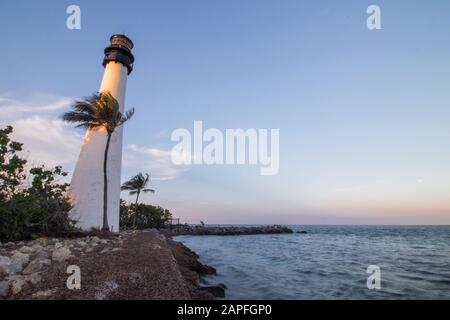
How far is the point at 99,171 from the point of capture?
62.6 ft

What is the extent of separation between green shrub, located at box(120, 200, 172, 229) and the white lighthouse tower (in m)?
33.8

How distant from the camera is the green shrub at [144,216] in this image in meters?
52.2

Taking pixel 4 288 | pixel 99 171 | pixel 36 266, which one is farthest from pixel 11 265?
pixel 99 171

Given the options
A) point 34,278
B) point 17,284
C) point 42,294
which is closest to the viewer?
point 42,294

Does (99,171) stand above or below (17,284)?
above

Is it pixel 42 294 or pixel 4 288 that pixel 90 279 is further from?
pixel 4 288

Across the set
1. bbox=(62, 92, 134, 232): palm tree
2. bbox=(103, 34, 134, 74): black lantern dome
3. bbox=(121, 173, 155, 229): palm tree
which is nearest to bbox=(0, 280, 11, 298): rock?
bbox=(62, 92, 134, 232): palm tree

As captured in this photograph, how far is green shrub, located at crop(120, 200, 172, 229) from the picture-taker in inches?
2055

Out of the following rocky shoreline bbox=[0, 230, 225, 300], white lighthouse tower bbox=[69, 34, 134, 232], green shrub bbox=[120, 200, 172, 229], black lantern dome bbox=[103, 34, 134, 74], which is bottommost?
green shrub bbox=[120, 200, 172, 229]

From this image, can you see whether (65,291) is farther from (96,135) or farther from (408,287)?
(96,135)

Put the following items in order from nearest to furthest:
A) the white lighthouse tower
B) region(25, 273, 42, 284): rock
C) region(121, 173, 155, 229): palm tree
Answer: region(25, 273, 42, 284): rock → the white lighthouse tower → region(121, 173, 155, 229): palm tree

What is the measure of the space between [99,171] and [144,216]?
4202 centimetres

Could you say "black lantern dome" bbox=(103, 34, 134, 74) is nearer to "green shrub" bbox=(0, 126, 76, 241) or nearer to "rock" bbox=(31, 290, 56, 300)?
"green shrub" bbox=(0, 126, 76, 241)

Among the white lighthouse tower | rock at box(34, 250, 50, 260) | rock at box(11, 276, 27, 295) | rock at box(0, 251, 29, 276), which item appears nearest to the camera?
rock at box(11, 276, 27, 295)
